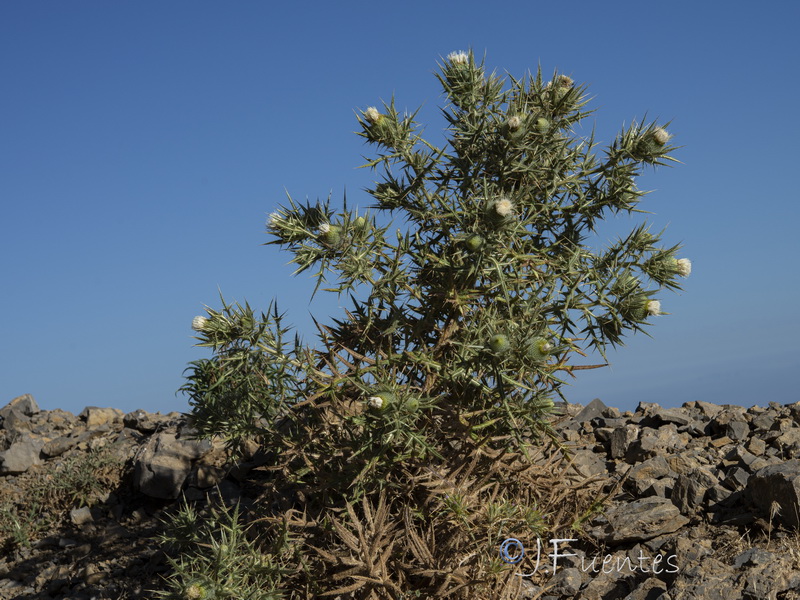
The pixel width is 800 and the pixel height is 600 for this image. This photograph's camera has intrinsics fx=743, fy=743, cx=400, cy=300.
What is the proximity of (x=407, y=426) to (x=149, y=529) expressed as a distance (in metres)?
4.15

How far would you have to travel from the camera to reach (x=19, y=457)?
870cm

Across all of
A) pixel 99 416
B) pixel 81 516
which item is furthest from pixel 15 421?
pixel 81 516

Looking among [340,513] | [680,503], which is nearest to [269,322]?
[340,513]

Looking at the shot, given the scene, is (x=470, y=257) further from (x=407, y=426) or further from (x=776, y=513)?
(x=776, y=513)

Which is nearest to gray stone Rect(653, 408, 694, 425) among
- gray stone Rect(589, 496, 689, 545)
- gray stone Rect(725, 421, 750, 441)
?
gray stone Rect(725, 421, 750, 441)

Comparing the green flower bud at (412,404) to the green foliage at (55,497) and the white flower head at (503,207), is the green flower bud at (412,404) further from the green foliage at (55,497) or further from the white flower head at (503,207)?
the green foliage at (55,497)

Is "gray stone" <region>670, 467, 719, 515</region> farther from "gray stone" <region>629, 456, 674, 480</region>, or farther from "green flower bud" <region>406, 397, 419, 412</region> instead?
"green flower bud" <region>406, 397, 419, 412</region>

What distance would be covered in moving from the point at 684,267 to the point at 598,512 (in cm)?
187

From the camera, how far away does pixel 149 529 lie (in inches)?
284

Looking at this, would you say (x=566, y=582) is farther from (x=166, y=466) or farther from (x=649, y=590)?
(x=166, y=466)

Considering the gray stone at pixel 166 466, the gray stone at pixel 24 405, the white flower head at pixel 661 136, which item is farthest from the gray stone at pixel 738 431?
the gray stone at pixel 24 405

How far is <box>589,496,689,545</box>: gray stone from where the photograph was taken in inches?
206

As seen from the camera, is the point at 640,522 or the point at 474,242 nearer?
the point at 474,242

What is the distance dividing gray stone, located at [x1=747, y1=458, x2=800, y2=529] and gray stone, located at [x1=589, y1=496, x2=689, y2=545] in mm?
521
